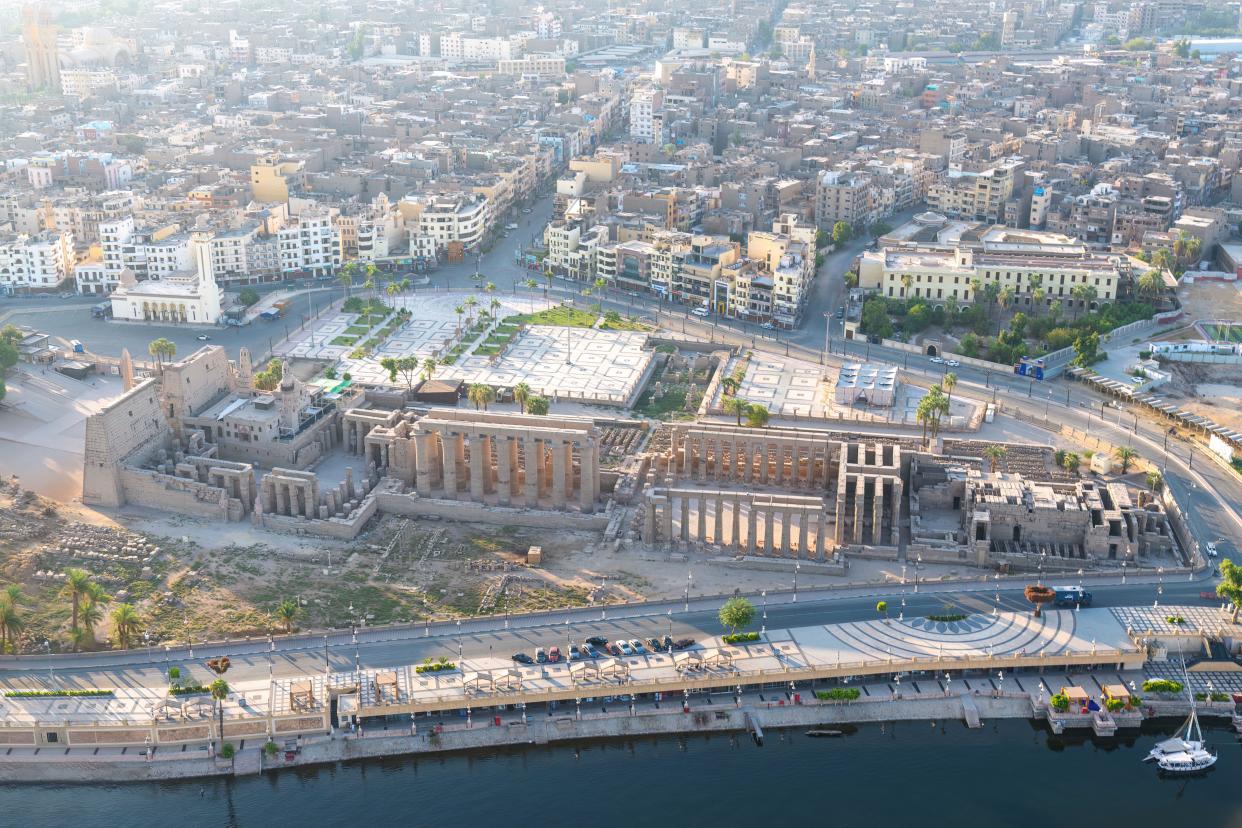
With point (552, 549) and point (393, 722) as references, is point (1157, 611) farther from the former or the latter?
point (393, 722)

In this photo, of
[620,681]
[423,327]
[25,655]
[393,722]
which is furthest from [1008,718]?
[423,327]

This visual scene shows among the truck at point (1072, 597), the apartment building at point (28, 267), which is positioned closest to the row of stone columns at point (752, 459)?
the truck at point (1072, 597)

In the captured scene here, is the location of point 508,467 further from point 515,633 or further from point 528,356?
point 528,356

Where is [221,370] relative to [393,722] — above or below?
above

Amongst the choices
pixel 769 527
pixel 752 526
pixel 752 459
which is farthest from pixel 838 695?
pixel 752 459

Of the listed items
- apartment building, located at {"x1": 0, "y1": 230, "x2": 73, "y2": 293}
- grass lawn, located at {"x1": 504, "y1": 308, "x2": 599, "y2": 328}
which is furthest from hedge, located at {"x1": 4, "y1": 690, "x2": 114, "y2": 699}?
apartment building, located at {"x1": 0, "y1": 230, "x2": 73, "y2": 293}
